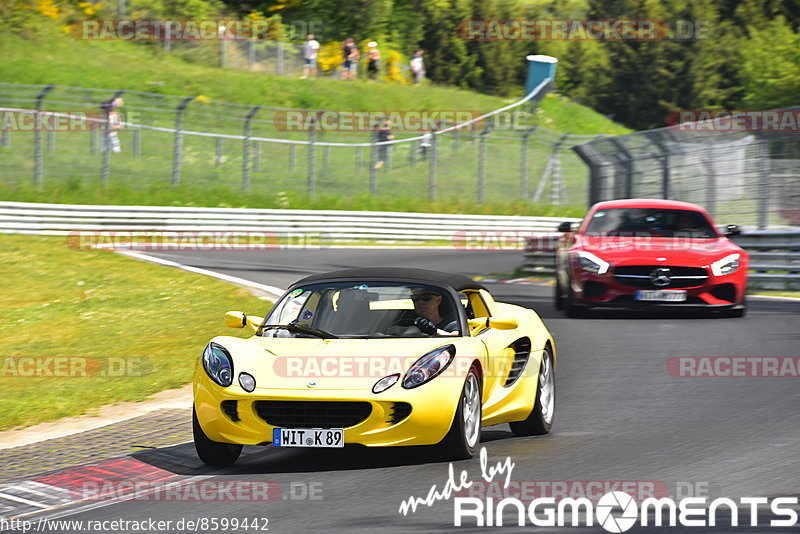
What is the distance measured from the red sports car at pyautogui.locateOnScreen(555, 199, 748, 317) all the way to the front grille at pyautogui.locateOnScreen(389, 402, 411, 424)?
8271mm

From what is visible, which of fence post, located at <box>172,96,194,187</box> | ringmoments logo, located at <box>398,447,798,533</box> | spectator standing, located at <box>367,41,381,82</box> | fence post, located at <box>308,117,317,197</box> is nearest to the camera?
ringmoments logo, located at <box>398,447,798,533</box>

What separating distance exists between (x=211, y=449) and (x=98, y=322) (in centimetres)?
898

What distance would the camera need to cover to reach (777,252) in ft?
65.0

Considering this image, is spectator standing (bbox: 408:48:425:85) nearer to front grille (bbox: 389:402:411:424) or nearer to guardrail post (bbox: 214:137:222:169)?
guardrail post (bbox: 214:137:222:169)

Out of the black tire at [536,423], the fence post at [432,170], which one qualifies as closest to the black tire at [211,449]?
the black tire at [536,423]

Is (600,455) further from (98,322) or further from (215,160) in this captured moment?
(215,160)

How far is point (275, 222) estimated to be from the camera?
33188mm

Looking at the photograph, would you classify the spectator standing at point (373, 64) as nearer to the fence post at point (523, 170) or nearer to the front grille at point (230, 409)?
the fence post at point (523, 170)

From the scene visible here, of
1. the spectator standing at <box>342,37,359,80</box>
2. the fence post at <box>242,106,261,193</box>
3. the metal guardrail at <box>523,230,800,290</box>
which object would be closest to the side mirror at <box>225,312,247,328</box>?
the metal guardrail at <box>523,230,800,290</box>

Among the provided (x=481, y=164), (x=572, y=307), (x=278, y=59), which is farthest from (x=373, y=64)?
(x=572, y=307)

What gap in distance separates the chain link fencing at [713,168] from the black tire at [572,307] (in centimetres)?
503

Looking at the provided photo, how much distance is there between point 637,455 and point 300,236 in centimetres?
2566

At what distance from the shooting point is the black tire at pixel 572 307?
16.1m

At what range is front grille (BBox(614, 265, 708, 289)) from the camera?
15.6 m
